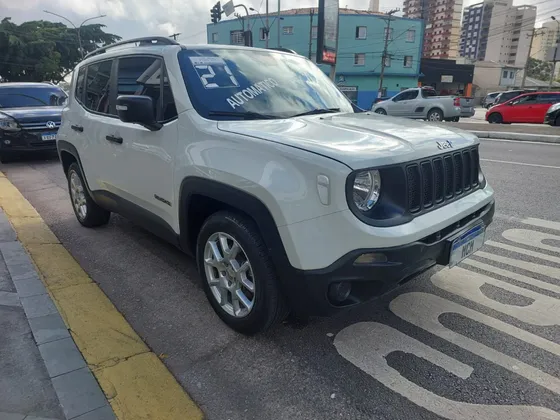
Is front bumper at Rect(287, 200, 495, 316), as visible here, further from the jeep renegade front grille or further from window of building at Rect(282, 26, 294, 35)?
window of building at Rect(282, 26, 294, 35)

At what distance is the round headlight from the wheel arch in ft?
1.48

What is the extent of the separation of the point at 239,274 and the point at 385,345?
0.99m

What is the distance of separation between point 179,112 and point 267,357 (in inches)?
66.9

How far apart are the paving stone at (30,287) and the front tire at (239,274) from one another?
1378 mm

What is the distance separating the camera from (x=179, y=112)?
2.94 meters

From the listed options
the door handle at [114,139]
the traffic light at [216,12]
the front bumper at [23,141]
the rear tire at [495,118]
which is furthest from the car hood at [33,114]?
the rear tire at [495,118]

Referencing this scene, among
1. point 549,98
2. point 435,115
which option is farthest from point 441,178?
point 549,98

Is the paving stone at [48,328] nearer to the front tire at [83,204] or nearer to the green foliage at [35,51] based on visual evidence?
the front tire at [83,204]

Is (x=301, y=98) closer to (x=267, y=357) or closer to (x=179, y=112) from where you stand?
(x=179, y=112)

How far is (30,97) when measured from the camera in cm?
1008

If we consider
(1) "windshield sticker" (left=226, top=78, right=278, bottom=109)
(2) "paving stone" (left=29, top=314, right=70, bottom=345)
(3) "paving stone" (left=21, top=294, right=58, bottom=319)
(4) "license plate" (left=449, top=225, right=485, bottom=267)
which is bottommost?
(3) "paving stone" (left=21, top=294, right=58, bottom=319)

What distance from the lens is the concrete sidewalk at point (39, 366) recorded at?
2127 millimetres

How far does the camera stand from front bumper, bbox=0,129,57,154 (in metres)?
8.97

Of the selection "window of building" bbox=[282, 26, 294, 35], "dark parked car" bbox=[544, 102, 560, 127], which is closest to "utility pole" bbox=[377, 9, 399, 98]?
"window of building" bbox=[282, 26, 294, 35]
